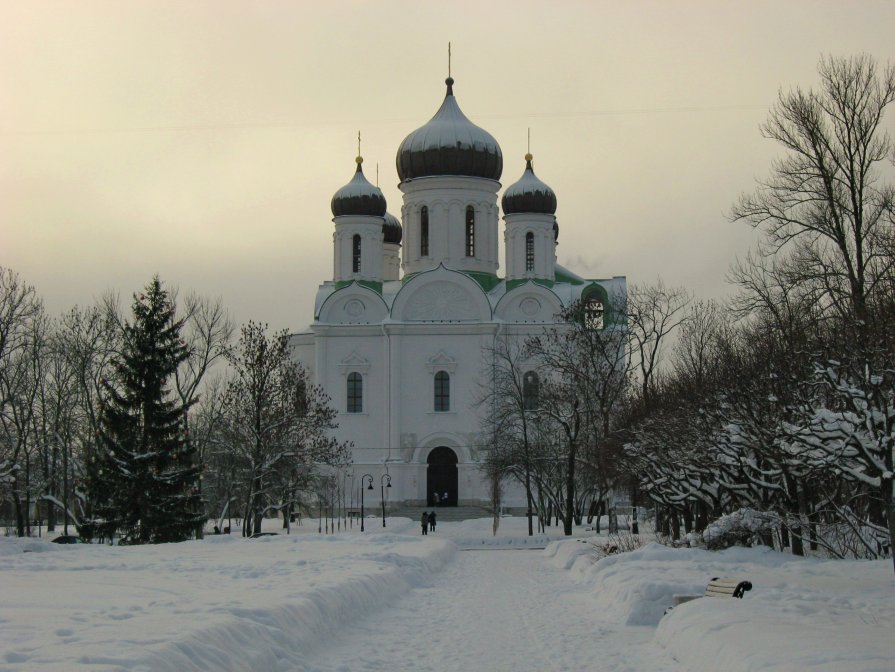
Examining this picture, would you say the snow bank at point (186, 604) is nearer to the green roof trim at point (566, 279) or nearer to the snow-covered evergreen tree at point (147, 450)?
the snow-covered evergreen tree at point (147, 450)

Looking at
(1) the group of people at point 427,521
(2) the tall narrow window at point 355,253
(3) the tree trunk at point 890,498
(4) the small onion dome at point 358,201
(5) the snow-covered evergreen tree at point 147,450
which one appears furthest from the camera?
(2) the tall narrow window at point 355,253

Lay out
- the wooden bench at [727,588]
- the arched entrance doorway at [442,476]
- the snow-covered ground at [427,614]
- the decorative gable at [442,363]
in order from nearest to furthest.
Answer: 1. the snow-covered ground at [427,614]
2. the wooden bench at [727,588]
3. the arched entrance doorway at [442,476]
4. the decorative gable at [442,363]

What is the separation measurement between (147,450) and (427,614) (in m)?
17.6

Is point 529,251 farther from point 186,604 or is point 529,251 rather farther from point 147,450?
A: point 186,604

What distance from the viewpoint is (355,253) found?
191ft

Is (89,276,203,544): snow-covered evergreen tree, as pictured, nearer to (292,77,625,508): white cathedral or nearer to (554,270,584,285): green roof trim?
(292,77,625,508): white cathedral

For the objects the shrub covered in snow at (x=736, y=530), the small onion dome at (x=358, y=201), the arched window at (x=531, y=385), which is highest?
the small onion dome at (x=358, y=201)

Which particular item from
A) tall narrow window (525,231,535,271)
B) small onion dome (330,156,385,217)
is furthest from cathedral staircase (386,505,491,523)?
small onion dome (330,156,385,217)

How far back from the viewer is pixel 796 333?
20.0 meters

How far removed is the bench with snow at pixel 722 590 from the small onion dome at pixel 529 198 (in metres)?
45.3

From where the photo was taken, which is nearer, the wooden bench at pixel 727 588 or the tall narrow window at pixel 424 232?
the wooden bench at pixel 727 588

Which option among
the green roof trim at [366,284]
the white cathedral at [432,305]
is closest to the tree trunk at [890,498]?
the white cathedral at [432,305]

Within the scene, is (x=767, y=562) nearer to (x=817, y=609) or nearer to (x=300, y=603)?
(x=817, y=609)

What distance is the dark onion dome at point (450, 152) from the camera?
5656cm
